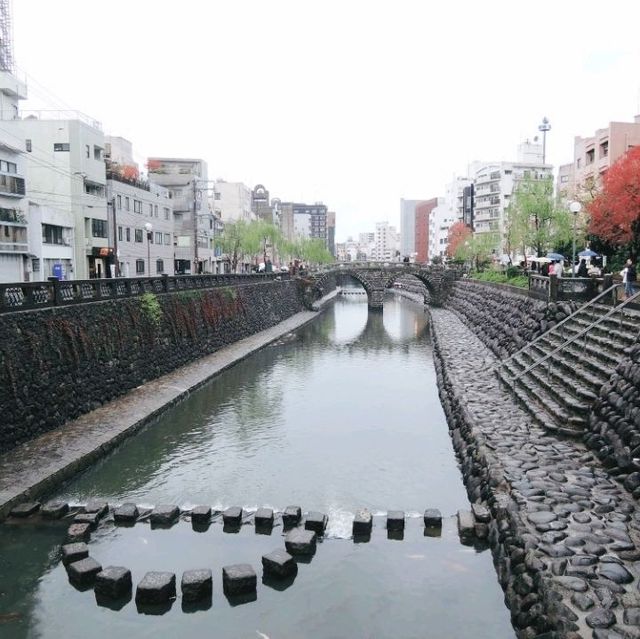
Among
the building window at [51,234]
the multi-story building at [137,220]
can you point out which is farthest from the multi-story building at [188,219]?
the building window at [51,234]

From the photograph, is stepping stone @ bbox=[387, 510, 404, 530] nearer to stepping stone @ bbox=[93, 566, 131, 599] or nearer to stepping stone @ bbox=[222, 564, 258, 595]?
stepping stone @ bbox=[222, 564, 258, 595]

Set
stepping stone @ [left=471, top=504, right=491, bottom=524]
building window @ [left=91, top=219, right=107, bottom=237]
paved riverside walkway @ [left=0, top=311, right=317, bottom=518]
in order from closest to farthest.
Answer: stepping stone @ [left=471, top=504, right=491, bottom=524] → paved riverside walkway @ [left=0, top=311, right=317, bottom=518] → building window @ [left=91, top=219, right=107, bottom=237]

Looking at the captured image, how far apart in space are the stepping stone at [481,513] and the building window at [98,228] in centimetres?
4341

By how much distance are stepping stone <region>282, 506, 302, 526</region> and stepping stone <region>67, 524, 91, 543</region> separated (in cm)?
365

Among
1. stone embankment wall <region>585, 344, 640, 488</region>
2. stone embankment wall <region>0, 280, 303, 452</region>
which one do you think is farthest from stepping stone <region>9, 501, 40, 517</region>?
stone embankment wall <region>585, 344, 640, 488</region>

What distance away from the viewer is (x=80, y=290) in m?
18.5

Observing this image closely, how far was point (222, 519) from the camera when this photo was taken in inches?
456

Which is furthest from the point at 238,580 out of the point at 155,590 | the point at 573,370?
the point at 573,370

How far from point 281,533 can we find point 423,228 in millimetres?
147262

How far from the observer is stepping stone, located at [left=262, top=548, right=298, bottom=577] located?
376 inches

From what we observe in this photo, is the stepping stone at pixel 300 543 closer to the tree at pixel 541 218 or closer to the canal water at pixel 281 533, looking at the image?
the canal water at pixel 281 533

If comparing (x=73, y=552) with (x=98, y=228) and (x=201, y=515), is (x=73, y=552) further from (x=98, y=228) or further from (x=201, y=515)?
(x=98, y=228)

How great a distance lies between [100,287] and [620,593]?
1743 cm

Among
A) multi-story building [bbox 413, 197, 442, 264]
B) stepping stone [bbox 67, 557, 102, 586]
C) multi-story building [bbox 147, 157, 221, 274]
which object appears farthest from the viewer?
multi-story building [bbox 413, 197, 442, 264]
